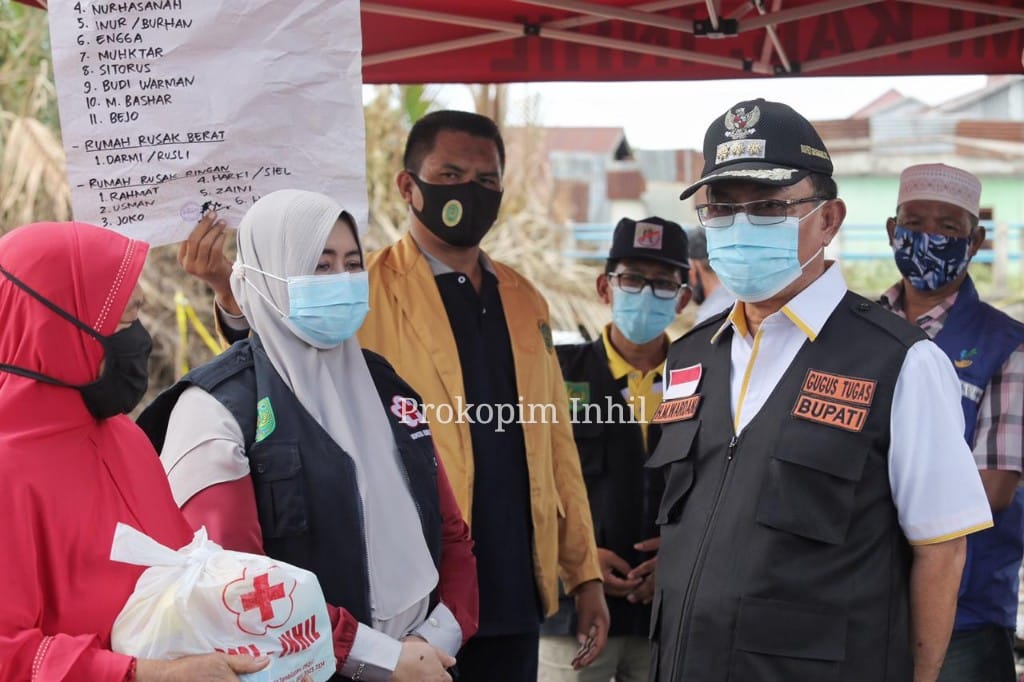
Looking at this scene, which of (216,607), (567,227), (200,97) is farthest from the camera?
(567,227)

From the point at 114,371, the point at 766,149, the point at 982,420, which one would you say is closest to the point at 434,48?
the point at 766,149

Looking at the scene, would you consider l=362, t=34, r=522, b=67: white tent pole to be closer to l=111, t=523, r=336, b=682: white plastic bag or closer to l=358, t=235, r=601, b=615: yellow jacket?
l=358, t=235, r=601, b=615: yellow jacket

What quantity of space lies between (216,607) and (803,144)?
175 cm

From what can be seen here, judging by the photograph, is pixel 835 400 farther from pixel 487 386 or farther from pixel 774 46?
pixel 774 46

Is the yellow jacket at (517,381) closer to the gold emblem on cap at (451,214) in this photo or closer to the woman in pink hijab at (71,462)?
the gold emblem on cap at (451,214)

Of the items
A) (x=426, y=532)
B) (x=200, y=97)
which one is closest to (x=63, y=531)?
(x=426, y=532)

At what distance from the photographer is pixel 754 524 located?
2.72 m

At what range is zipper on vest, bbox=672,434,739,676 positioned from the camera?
2.80m

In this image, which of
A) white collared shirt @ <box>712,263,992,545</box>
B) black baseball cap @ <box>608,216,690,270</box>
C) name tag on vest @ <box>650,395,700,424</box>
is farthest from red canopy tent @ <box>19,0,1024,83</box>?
white collared shirt @ <box>712,263,992,545</box>

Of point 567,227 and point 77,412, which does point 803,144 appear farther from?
point 567,227

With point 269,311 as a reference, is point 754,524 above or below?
below

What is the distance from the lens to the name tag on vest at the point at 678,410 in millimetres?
3014

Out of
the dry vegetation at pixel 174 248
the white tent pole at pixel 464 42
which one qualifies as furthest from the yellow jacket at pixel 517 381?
the dry vegetation at pixel 174 248

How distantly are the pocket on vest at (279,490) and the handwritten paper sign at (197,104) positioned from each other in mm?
766
